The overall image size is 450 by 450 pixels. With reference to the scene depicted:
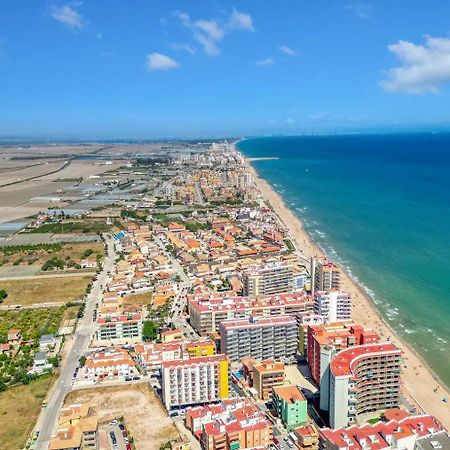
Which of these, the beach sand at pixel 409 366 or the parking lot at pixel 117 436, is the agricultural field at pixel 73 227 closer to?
the beach sand at pixel 409 366

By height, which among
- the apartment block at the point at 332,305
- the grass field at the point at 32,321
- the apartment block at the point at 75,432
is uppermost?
the apartment block at the point at 332,305

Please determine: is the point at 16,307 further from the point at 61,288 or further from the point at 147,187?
the point at 147,187

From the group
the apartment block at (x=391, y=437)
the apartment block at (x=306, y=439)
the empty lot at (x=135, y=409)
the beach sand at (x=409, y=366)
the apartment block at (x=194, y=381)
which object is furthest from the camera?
the beach sand at (x=409, y=366)

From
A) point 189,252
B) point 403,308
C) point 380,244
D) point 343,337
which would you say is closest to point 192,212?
point 189,252

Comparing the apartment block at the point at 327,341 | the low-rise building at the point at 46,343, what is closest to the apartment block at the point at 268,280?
the apartment block at the point at 327,341

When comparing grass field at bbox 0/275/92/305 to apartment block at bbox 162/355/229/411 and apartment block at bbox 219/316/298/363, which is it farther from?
apartment block at bbox 162/355/229/411

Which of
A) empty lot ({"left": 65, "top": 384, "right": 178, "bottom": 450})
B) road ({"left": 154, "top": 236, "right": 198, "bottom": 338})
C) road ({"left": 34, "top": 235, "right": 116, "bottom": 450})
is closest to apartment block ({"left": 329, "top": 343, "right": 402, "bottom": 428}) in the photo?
empty lot ({"left": 65, "top": 384, "right": 178, "bottom": 450})
